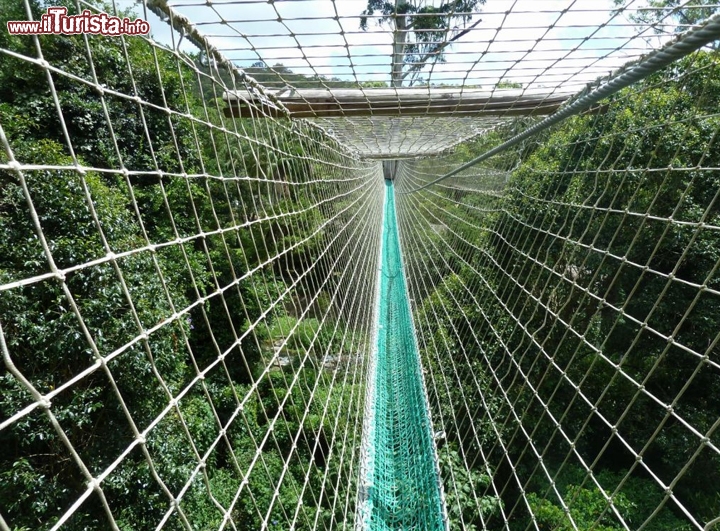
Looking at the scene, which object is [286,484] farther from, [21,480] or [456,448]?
[21,480]

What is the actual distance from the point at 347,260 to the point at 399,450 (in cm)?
138

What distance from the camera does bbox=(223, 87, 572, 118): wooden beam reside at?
5.06 ft

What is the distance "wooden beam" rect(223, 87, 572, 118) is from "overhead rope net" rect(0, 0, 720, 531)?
0.5 inches

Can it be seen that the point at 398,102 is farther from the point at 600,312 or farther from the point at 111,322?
the point at 600,312

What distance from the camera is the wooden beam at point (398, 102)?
1.54 metres

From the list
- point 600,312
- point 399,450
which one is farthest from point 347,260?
point 600,312

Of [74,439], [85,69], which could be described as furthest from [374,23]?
[85,69]

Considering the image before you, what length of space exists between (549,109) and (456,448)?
9.03 feet

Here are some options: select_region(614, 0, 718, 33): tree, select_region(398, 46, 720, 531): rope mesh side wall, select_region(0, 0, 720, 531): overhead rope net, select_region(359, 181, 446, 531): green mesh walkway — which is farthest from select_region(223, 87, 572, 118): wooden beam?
select_region(359, 181, 446, 531): green mesh walkway

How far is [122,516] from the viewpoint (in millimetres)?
2393

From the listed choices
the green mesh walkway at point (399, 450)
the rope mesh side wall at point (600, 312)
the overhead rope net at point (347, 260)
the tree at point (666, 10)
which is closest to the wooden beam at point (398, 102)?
the overhead rope net at point (347, 260)

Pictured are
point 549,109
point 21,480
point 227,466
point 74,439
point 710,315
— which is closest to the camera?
point 549,109

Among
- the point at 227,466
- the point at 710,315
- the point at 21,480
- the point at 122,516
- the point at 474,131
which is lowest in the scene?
the point at 227,466

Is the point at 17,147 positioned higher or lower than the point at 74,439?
higher
